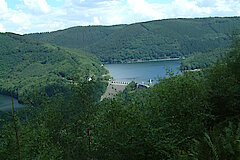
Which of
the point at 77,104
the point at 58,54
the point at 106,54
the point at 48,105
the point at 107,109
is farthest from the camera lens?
the point at 106,54

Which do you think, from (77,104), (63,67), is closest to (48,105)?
(77,104)

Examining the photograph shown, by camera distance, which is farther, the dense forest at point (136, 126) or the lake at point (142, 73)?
the lake at point (142, 73)

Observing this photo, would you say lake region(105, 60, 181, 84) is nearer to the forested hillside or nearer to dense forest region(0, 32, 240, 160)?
the forested hillside

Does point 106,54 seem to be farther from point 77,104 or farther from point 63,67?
point 77,104

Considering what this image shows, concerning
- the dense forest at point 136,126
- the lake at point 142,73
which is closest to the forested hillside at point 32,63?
the lake at point 142,73

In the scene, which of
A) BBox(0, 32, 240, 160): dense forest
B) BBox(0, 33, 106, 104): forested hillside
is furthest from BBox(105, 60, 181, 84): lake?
BBox(0, 32, 240, 160): dense forest

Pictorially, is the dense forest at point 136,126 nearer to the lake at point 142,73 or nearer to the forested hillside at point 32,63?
the lake at point 142,73

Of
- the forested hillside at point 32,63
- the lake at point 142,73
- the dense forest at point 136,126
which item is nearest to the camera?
the dense forest at point 136,126

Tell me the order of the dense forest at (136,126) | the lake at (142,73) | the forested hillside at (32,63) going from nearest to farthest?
the dense forest at (136,126), the lake at (142,73), the forested hillside at (32,63)
